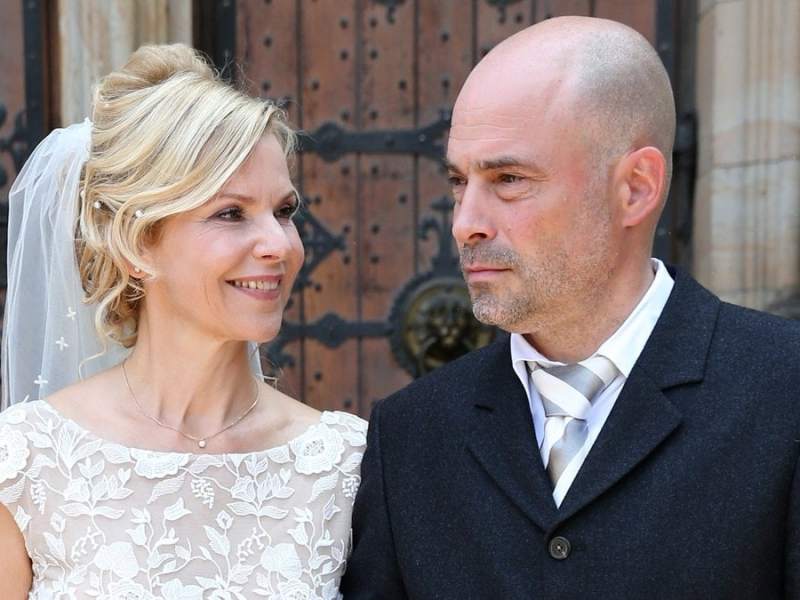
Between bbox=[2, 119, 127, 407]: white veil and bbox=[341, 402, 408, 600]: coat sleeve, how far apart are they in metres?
0.61

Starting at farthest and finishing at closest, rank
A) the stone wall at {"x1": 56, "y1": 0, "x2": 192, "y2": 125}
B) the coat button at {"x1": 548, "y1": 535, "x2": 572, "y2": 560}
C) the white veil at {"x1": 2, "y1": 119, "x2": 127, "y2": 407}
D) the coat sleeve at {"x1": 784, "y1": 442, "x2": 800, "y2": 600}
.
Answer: the stone wall at {"x1": 56, "y1": 0, "x2": 192, "y2": 125} → the white veil at {"x1": 2, "y1": 119, "x2": 127, "y2": 407} → the coat button at {"x1": 548, "y1": 535, "x2": 572, "y2": 560} → the coat sleeve at {"x1": 784, "y1": 442, "x2": 800, "y2": 600}

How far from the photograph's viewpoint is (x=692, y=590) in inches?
66.8

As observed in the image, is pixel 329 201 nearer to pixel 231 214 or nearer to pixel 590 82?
pixel 231 214

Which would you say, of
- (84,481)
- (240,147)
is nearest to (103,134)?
(240,147)

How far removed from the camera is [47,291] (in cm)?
249

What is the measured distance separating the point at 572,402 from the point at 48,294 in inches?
45.3

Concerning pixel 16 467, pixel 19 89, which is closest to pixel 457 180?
pixel 16 467

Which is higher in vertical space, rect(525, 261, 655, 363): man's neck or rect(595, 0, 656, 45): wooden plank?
rect(595, 0, 656, 45): wooden plank

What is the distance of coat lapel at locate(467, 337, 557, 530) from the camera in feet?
6.02

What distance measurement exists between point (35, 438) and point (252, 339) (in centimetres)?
41

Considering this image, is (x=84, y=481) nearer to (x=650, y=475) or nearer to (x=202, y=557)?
(x=202, y=557)

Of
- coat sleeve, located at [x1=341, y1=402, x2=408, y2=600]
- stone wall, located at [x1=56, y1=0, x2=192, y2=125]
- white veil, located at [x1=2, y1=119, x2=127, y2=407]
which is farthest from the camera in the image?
stone wall, located at [x1=56, y1=0, x2=192, y2=125]

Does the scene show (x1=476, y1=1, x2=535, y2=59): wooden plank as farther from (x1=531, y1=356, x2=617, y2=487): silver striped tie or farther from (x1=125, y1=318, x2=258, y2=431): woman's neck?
(x1=531, y1=356, x2=617, y2=487): silver striped tie

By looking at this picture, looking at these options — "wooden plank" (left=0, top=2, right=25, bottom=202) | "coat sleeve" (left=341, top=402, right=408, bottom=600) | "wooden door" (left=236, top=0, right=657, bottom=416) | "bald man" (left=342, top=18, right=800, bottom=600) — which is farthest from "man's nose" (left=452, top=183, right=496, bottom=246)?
"wooden plank" (left=0, top=2, right=25, bottom=202)
